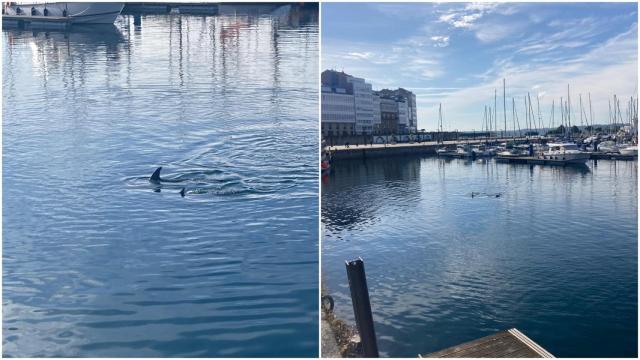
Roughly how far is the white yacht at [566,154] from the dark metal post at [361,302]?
2544 cm

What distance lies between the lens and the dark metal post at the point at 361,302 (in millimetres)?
3795

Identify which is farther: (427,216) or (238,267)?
(427,216)

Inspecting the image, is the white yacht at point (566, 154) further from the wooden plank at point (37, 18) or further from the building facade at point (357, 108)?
the wooden plank at point (37, 18)

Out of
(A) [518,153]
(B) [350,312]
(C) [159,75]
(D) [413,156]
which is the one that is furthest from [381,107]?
(B) [350,312]

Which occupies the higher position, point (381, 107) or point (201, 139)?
point (381, 107)

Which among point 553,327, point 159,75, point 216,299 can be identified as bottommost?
point 553,327

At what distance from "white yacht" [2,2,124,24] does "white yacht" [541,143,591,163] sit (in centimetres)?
2341

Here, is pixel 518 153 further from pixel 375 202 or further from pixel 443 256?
pixel 443 256

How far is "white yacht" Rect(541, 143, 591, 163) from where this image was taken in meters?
26.4

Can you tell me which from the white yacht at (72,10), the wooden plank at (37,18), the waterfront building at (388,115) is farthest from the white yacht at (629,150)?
the wooden plank at (37,18)

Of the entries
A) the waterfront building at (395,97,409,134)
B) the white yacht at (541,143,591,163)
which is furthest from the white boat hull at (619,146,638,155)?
the waterfront building at (395,97,409,134)

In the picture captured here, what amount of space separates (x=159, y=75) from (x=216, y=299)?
52.2 ft

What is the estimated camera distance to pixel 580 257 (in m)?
9.07

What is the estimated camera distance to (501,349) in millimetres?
4742
